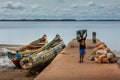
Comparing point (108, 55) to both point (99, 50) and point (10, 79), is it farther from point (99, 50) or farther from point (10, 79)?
point (10, 79)

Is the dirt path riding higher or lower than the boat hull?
higher

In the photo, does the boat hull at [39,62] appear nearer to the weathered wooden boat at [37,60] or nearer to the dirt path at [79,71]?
the weathered wooden boat at [37,60]

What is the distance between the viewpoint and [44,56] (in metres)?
22.3

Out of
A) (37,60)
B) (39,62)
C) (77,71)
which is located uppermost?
(77,71)

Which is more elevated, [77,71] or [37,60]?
[77,71]

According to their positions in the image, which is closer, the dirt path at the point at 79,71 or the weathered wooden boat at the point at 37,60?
the dirt path at the point at 79,71

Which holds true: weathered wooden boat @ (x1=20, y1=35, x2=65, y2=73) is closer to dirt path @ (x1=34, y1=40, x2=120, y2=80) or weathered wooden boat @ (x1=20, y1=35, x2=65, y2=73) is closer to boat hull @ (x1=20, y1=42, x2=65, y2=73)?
boat hull @ (x1=20, y1=42, x2=65, y2=73)

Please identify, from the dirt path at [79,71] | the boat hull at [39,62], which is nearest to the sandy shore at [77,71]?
the dirt path at [79,71]

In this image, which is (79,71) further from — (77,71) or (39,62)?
(39,62)

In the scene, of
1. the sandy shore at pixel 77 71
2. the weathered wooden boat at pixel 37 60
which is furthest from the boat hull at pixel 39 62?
the sandy shore at pixel 77 71

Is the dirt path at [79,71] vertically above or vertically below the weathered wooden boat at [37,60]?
above

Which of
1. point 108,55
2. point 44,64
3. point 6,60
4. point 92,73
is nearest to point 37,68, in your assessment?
→ point 44,64

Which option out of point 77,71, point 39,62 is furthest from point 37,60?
point 77,71

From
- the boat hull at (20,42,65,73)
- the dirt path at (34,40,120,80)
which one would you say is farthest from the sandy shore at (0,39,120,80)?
the boat hull at (20,42,65,73)
